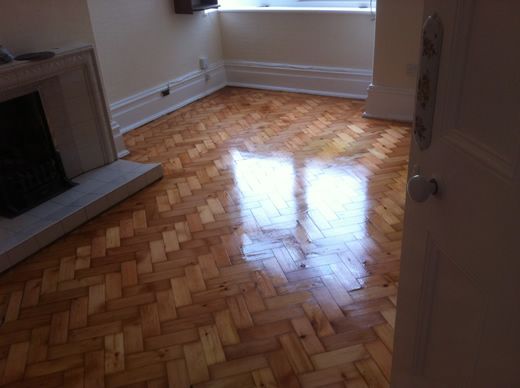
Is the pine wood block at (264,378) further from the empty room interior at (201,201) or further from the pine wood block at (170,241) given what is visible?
the pine wood block at (170,241)

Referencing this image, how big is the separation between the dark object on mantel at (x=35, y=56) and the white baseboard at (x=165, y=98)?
1185 mm

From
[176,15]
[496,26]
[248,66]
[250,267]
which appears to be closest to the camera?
[496,26]

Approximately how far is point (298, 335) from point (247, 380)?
288 millimetres

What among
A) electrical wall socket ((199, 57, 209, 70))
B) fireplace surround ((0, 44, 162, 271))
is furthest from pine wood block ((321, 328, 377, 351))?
electrical wall socket ((199, 57, 209, 70))

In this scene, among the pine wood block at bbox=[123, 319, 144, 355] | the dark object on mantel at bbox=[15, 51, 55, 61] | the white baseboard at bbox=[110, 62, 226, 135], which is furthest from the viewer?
the white baseboard at bbox=[110, 62, 226, 135]

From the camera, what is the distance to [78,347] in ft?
6.32

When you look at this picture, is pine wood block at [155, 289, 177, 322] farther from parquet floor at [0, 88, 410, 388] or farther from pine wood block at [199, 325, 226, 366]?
pine wood block at [199, 325, 226, 366]

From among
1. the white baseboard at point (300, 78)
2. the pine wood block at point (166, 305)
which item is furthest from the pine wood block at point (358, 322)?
the white baseboard at point (300, 78)

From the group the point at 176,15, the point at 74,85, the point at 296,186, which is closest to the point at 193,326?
the point at 296,186

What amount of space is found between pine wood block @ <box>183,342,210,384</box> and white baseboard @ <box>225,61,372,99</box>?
337 cm

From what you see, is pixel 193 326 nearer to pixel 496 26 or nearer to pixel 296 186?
pixel 296 186

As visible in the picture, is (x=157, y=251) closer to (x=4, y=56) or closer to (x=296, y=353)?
(x=296, y=353)

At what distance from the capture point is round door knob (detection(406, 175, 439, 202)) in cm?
94

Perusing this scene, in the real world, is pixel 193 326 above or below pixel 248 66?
below
